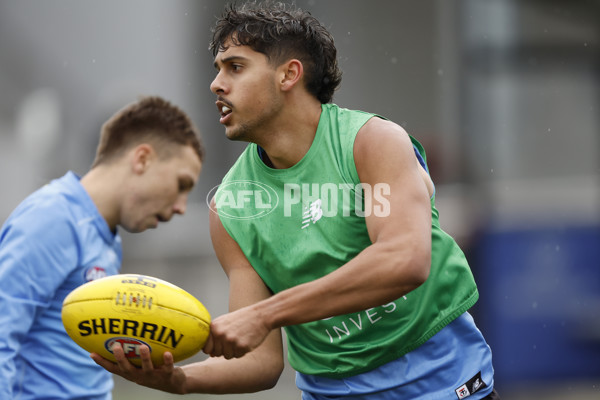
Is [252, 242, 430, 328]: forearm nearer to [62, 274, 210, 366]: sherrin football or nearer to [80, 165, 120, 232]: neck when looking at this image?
[62, 274, 210, 366]: sherrin football

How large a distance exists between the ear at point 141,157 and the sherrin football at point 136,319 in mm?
1762

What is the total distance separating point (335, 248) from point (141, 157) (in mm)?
1934

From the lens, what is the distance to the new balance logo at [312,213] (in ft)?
13.4

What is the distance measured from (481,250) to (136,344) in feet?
19.9

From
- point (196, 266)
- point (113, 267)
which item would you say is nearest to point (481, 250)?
point (196, 266)

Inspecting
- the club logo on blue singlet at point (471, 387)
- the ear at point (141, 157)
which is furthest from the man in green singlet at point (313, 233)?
the ear at point (141, 157)

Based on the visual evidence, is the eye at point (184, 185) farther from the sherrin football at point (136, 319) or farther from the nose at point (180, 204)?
the sherrin football at point (136, 319)

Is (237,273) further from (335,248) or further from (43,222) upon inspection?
(43,222)

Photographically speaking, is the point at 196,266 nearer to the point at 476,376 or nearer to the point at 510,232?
the point at 510,232

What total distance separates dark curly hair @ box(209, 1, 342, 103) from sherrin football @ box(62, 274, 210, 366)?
1.12m

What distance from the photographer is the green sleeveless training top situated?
4.07 m

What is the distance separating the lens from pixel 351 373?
4180mm

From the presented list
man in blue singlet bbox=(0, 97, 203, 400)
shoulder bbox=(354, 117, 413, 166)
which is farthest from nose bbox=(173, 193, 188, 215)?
shoulder bbox=(354, 117, 413, 166)

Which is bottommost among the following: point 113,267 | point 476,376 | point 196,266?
point 196,266
